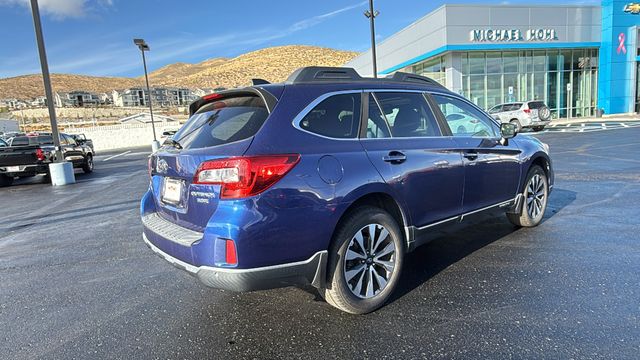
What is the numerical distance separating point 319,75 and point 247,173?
3.94ft

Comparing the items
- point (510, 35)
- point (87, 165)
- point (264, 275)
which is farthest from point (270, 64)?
point (264, 275)

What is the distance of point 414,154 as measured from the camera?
141 inches

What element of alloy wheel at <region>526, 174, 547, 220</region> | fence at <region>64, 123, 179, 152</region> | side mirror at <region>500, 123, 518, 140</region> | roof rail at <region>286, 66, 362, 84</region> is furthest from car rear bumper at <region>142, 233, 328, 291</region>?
fence at <region>64, 123, 179, 152</region>

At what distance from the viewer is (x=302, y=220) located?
9.20ft

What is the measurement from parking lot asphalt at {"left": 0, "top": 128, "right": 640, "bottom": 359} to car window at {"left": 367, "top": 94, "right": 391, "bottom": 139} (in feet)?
4.62

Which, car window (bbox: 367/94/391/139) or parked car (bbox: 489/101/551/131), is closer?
car window (bbox: 367/94/391/139)

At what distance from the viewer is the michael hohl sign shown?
27.4m

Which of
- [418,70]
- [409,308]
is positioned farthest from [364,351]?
[418,70]

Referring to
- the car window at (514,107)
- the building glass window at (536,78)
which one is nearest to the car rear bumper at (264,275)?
the car window at (514,107)

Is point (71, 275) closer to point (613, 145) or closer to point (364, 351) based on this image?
point (364, 351)

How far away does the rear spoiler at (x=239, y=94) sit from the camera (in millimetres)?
3006

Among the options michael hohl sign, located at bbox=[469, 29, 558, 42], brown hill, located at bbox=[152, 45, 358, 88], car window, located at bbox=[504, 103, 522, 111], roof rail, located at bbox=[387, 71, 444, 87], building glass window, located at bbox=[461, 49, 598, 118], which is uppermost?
brown hill, located at bbox=[152, 45, 358, 88]

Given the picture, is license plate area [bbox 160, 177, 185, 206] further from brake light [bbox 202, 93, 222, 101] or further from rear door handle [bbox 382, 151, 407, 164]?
rear door handle [bbox 382, 151, 407, 164]

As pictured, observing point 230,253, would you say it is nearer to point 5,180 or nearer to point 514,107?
point 5,180
